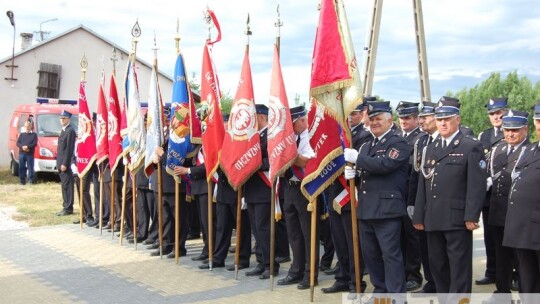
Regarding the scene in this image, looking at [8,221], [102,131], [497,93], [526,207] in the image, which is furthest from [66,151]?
[497,93]

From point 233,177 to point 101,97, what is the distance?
4374 mm

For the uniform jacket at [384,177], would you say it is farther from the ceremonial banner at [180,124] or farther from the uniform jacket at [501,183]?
the ceremonial banner at [180,124]

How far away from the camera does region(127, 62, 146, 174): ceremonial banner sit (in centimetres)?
966

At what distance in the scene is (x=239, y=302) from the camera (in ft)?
21.7

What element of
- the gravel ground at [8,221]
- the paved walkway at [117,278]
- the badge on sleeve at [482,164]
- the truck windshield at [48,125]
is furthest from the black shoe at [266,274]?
the truck windshield at [48,125]

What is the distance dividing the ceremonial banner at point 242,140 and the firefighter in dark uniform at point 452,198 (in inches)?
89.3

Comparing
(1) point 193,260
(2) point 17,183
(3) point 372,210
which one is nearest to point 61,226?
(1) point 193,260

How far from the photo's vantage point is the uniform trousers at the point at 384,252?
6.02m

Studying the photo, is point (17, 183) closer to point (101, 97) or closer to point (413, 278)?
point (101, 97)

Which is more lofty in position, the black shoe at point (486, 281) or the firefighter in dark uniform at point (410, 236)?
the firefighter in dark uniform at point (410, 236)

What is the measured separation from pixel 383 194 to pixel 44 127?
51.5 ft

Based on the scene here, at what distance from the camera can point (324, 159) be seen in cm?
663

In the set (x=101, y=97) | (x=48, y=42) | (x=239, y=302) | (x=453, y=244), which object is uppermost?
(x=48, y=42)

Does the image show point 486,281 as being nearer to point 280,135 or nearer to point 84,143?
point 280,135
